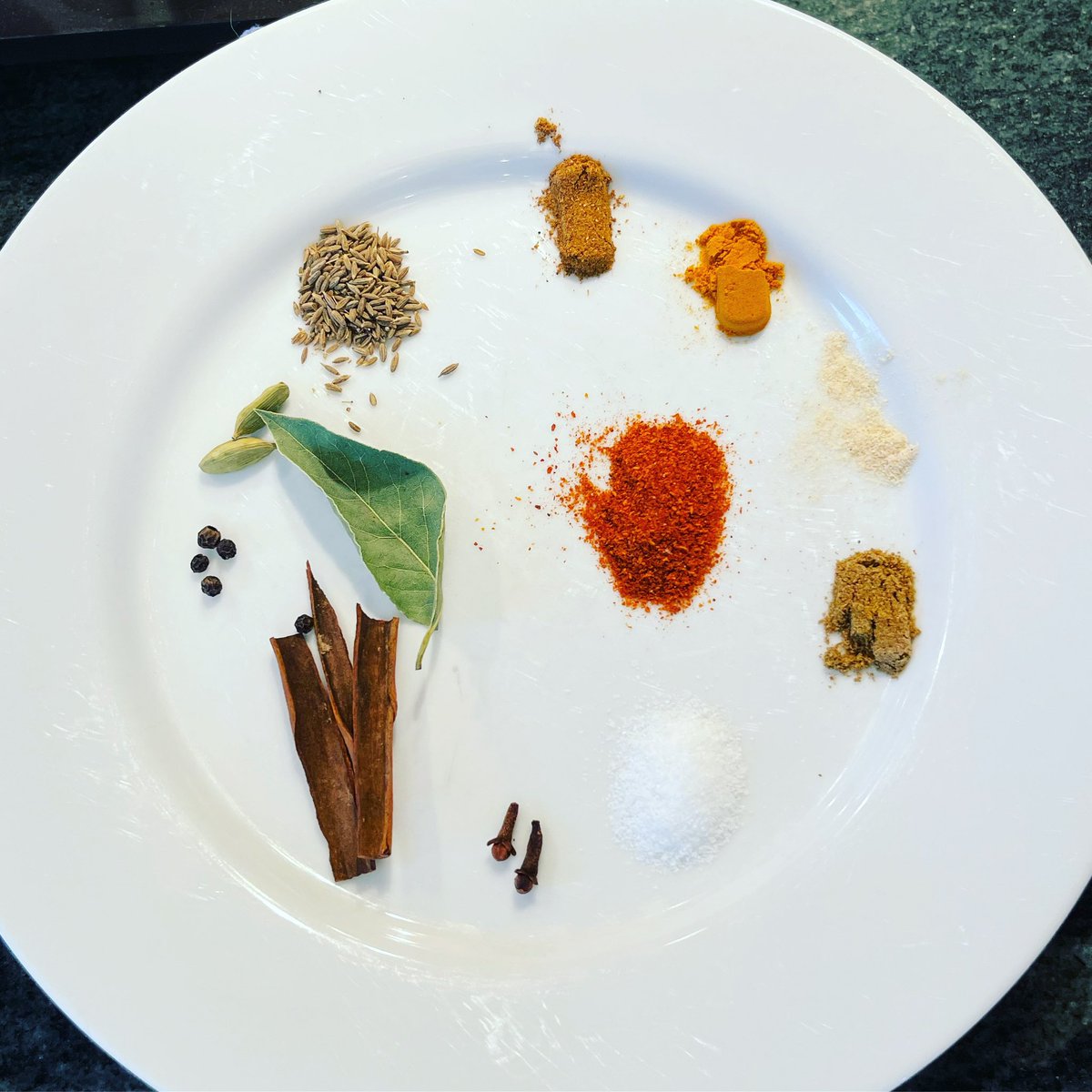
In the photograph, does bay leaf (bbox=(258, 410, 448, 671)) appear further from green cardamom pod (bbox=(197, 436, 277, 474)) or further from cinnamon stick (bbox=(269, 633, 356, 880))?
cinnamon stick (bbox=(269, 633, 356, 880))

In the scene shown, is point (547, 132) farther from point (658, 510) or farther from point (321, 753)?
point (321, 753)

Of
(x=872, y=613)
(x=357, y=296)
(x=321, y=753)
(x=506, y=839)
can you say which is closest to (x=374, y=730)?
(x=321, y=753)

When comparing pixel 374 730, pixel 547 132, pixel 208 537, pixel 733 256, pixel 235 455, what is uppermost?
pixel 547 132

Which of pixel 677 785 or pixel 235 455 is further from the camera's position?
pixel 235 455

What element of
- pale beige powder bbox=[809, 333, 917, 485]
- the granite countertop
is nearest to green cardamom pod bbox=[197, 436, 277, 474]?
the granite countertop

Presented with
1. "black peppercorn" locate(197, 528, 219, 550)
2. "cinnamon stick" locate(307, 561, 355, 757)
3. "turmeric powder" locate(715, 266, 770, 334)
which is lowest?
"cinnamon stick" locate(307, 561, 355, 757)

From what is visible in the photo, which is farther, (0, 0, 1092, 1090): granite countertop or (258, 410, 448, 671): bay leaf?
(0, 0, 1092, 1090): granite countertop

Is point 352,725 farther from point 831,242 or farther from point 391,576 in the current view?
point 831,242
